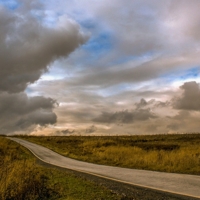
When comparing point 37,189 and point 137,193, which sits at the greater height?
point 37,189

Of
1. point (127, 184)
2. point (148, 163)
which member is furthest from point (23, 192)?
point (148, 163)

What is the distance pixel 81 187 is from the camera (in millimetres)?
12062

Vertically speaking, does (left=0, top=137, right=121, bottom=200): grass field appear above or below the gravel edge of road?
above

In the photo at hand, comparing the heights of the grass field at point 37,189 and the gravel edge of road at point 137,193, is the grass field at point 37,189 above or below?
above

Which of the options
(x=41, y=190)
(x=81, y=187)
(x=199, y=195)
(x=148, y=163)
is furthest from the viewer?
(x=148, y=163)

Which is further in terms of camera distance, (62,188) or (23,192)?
Answer: (62,188)

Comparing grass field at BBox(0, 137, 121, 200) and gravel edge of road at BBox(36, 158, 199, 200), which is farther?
grass field at BBox(0, 137, 121, 200)

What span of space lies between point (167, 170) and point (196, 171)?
1.68 meters

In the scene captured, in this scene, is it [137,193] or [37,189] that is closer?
[137,193]

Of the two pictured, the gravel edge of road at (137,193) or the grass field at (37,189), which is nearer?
the gravel edge of road at (137,193)

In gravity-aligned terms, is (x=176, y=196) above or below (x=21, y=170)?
below

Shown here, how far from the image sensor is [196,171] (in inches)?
673

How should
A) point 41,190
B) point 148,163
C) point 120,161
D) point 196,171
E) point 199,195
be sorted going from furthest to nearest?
1. point 120,161
2. point 148,163
3. point 196,171
4. point 41,190
5. point 199,195

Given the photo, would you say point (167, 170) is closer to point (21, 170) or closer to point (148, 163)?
point (148, 163)
